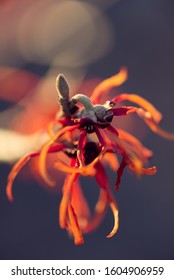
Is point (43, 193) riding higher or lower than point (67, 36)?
lower

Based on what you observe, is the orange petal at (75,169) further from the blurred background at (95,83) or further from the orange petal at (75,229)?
the blurred background at (95,83)

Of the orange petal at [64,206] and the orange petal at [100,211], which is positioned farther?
the orange petal at [100,211]

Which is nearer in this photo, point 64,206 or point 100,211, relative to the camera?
point 64,206

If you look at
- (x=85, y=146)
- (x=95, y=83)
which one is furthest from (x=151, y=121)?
(x=95, y=83)

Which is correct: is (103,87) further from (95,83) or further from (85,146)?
(95,83)

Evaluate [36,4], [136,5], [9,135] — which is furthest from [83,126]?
[136,5]

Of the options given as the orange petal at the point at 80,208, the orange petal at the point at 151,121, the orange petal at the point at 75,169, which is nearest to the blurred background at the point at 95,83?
the orange petal at the point at 80,208

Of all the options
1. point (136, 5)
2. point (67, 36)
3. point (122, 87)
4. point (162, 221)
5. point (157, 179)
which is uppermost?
point (136, 5)

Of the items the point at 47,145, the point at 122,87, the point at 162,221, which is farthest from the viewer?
the point at 122,87
